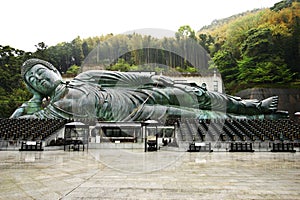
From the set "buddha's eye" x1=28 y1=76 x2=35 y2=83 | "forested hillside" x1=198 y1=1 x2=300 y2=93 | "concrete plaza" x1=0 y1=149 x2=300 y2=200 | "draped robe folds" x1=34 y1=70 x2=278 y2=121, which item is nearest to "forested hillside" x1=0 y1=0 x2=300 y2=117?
"forested hillside" x1=198 y1=1 x2=300 y2=93

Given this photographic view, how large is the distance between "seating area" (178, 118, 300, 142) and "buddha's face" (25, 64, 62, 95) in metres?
10.2

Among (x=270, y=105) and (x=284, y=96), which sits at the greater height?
(x=284, y=96)

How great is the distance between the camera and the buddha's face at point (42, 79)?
20266mm

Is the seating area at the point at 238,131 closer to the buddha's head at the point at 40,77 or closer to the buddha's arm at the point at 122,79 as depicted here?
the buddha's arm at the point at 122,79

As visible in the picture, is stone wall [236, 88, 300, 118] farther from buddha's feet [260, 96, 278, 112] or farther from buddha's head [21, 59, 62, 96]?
buddha's head [21, 59, 62, 96]

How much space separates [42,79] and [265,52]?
3018 centimetres

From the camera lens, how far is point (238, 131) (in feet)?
46.8

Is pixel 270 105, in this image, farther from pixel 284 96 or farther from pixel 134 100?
pixel 284 96

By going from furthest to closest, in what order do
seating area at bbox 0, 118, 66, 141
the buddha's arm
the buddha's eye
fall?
the buddha's arm < the buddha's eye < seating area at bbox 0, 118, 66, 141

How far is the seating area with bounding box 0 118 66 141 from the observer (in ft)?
43.8

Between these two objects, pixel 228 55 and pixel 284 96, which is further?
pixel 228 55

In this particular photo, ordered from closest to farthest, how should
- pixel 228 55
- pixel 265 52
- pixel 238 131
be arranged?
pixel 238 131
pixel 265 52
pixel 228 55

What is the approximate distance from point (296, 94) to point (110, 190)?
31.6m

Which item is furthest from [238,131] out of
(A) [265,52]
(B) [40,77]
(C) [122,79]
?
(A) [265,52]
